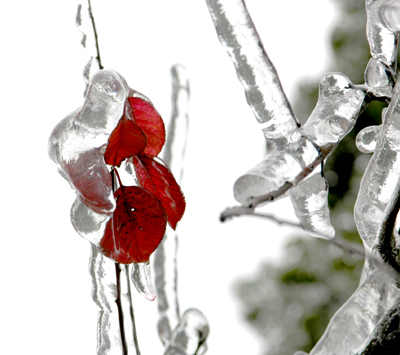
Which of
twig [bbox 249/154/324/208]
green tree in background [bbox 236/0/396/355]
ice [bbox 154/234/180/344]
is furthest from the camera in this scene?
green tree in background [bbox 236/0/396/355]

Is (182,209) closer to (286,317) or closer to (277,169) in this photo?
(277,169)

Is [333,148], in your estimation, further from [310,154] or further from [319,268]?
[319,268]

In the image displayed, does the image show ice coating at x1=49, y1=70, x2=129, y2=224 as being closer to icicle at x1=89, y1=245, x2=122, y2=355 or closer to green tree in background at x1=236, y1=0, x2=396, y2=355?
icicle at x1=89, y1=245, x2=122, y2=355

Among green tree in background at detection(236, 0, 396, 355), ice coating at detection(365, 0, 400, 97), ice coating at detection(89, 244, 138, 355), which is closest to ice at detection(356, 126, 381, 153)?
ice coating at detection(365, 0, 400, 97)

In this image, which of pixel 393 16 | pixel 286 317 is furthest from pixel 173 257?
pixel 286 317

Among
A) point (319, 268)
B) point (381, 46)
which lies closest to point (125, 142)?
point (381, 46)

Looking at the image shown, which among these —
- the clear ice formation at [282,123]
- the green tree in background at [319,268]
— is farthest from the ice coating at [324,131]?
the green tree in background at [319,268]
